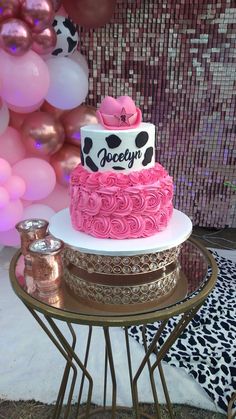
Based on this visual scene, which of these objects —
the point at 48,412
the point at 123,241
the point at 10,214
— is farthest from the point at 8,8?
the point at 48,412

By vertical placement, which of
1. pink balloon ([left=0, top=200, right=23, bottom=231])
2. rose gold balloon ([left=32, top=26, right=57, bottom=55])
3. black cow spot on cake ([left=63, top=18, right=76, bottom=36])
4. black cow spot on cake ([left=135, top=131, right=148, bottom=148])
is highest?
black cow spot on cake ([left=63, top=18, right=76, bottom=36])

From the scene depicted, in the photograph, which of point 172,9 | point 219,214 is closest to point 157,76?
point 172,9

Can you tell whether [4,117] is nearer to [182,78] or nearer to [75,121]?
[75,121]

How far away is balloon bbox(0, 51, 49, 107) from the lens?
71.3 inches

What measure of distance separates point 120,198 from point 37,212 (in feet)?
4.02

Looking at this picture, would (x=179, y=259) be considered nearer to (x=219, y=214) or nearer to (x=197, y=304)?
(x=197, y=304)

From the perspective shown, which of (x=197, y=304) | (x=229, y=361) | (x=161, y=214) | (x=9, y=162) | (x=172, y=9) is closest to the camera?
(x=197, y=304)

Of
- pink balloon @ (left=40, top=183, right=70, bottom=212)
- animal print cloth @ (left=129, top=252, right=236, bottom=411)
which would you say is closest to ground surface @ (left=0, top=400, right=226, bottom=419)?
animal print cloth @ (left=129, top=252, right=236, bottom=411)

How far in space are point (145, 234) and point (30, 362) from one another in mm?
902

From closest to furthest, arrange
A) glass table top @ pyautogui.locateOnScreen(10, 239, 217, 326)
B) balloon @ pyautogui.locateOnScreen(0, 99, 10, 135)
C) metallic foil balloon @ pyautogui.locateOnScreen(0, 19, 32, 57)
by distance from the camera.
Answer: glass table top @ pyautogui.locateOnScreen(10, 239, 217, 326)
metallic foil balloon @ pyautogui.locateOnScreen(0, 19, 32, 57)
balloon @ pyautogui.locateOnScreen(0, 99, 10, 135)

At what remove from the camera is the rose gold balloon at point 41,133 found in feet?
6.49

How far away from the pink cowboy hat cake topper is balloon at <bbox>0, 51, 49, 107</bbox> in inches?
35.9

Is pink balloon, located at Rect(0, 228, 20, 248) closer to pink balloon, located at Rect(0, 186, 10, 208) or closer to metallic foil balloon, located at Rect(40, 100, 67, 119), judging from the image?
pink balloon, located at Rect(0, 186, 10, 208)

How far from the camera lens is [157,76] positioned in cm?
260
